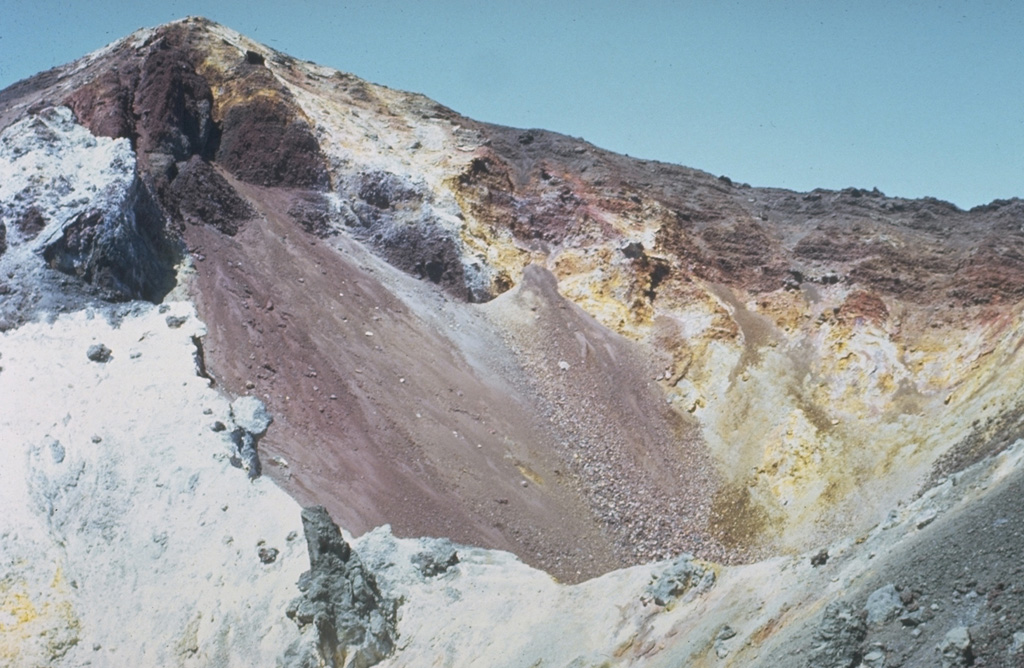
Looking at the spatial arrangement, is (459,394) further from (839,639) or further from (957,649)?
(957,649)

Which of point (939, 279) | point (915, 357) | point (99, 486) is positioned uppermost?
point (99, 486)

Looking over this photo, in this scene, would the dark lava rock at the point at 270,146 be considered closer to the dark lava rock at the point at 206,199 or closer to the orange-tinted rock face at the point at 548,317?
the orange-tinted rock face at the point at 548,317

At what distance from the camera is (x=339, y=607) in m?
17.8

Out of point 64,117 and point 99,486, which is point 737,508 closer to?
point 99,486

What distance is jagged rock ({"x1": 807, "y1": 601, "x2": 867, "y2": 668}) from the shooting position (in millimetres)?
10508

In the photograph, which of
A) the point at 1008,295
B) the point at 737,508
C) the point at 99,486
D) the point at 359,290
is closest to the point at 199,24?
the point at 359,290

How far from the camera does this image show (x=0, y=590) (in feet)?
61.2

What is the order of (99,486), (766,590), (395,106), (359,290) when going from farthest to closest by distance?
(395,106) → (359,290) → (99,486) → (766,590)

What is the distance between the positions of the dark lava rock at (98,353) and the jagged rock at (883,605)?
20.0 metres

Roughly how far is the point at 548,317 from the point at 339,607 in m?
16.6

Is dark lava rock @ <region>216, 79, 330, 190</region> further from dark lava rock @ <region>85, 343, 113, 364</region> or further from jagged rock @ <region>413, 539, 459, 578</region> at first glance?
jagged rock @ <region>413, 539, 459, 578</region>

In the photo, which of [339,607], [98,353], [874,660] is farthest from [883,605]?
[98,353]

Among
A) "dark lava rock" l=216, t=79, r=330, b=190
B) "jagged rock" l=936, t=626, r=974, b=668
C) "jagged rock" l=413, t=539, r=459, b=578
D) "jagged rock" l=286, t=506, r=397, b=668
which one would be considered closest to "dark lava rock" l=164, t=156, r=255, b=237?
"dark lava rock" l=216, t=79, r=330, b=190

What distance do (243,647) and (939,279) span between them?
90.5 feet
